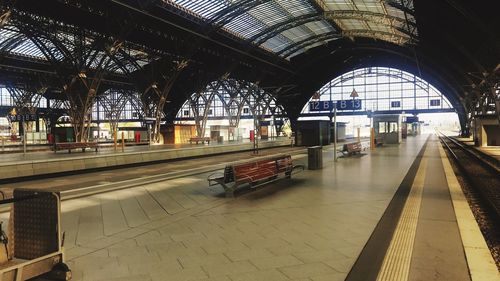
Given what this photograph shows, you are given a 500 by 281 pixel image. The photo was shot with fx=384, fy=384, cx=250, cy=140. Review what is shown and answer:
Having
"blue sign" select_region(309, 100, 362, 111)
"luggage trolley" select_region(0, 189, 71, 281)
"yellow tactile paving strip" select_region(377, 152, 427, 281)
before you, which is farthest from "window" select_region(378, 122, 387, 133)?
"luggage trolley" select_region(0, 189, 71, 281)

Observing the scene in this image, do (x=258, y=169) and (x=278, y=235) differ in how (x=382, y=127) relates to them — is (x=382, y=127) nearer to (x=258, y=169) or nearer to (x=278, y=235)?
(x=258, y=169)

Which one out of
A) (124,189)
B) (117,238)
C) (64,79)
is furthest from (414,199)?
(64,79)

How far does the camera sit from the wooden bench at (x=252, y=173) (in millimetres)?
9213

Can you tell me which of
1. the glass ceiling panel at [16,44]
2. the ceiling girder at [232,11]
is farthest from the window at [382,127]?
the glass ceiling panel at [16,44]

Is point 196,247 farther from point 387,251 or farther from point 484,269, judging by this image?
point 484,269

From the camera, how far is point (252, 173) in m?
9.90

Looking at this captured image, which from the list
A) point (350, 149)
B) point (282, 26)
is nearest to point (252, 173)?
point (350, 149)

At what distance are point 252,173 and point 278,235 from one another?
14.0 feet

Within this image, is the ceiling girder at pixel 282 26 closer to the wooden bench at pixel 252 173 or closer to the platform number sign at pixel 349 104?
the platform number sign at pixel 349 104

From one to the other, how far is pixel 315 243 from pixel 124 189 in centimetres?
687

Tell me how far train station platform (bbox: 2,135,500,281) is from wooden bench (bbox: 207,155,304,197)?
331 mm

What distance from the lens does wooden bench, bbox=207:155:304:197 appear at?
9.21 metres

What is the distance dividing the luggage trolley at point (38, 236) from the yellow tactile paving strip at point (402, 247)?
3326mm

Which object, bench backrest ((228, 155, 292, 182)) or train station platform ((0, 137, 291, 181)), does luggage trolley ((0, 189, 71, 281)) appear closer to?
bench backrest ((228, 155, 292, 182))
